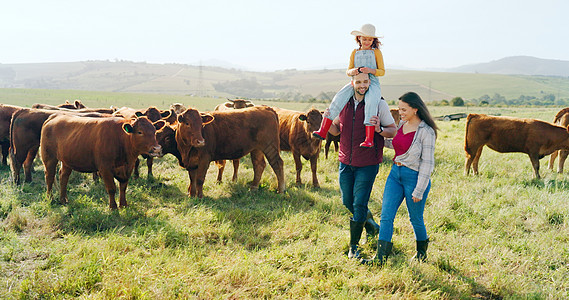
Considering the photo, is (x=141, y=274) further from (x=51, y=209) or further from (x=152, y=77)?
(x=152, y=77)

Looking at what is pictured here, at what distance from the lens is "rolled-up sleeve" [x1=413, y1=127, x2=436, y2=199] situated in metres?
3.85

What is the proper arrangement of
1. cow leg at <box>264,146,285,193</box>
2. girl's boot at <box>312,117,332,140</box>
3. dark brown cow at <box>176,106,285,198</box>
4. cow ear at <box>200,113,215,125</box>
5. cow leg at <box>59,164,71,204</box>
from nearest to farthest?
girl's boot at <box>312,117,332,140</box>
cow leg at <box>59,164,71,204</box>
dark brown cow at <box>176,106,285,198</box>
cow ear at <box>200,113,215,125</box>
cow leg at <box>264,146,285,193</box>

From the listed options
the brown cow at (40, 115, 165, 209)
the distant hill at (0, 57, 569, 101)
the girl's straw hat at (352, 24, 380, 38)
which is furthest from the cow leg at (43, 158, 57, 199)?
the distant hill at (0, 57, 569, 101)

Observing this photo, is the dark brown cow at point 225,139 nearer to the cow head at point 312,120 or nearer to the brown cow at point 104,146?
the brown cow at point 104,146

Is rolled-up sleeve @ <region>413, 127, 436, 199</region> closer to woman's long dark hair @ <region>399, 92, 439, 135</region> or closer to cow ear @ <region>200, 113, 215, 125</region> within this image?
woman's long dark hair @ <region>399, 92, 439, 135</region>

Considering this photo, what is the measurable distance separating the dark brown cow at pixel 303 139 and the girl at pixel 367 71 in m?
3.99

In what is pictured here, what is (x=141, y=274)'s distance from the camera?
3.92 metres

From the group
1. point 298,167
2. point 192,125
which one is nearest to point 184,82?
point 298,167

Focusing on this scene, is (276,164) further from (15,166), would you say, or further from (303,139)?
(15,166)

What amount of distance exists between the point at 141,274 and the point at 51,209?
3407 mm

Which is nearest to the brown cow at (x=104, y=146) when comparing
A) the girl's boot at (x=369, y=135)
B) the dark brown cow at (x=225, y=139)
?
the dark brown cow at (x=225, y=139)

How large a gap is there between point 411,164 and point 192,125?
14.6ft

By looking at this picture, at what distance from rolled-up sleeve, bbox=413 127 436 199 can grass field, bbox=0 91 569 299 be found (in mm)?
1015

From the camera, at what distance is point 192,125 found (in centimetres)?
689
